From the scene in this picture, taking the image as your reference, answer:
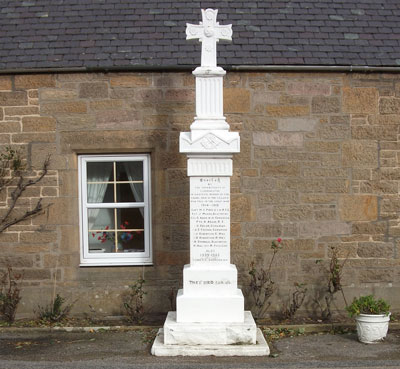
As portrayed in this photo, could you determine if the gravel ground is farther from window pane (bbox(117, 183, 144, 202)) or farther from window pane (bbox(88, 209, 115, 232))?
window pane (bbox(117, 183, 144, 202))

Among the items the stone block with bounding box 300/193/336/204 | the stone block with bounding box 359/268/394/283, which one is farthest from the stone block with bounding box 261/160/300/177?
the stone block with bounding box 359/268/394/283

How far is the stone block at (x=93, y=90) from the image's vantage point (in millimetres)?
7773

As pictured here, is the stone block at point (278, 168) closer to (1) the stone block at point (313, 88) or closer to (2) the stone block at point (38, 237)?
(1) the stone block at point (313, 88)

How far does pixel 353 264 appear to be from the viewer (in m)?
7.86

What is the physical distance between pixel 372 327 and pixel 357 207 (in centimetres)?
176

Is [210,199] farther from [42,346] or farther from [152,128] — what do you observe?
[42,346]

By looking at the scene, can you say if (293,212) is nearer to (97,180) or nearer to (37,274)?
(97,180)

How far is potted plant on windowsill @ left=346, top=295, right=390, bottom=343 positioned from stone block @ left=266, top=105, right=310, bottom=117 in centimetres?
259

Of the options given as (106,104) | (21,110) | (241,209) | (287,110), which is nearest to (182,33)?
(106,104)

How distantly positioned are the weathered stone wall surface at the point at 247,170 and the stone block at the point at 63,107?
0.01 m

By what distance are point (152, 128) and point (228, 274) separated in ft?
7.97

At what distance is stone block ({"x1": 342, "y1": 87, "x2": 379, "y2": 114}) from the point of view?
7812mm

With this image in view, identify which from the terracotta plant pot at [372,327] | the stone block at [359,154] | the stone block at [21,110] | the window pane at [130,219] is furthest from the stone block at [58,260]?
the stone block at [359,154]

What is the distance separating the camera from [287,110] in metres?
7.82
